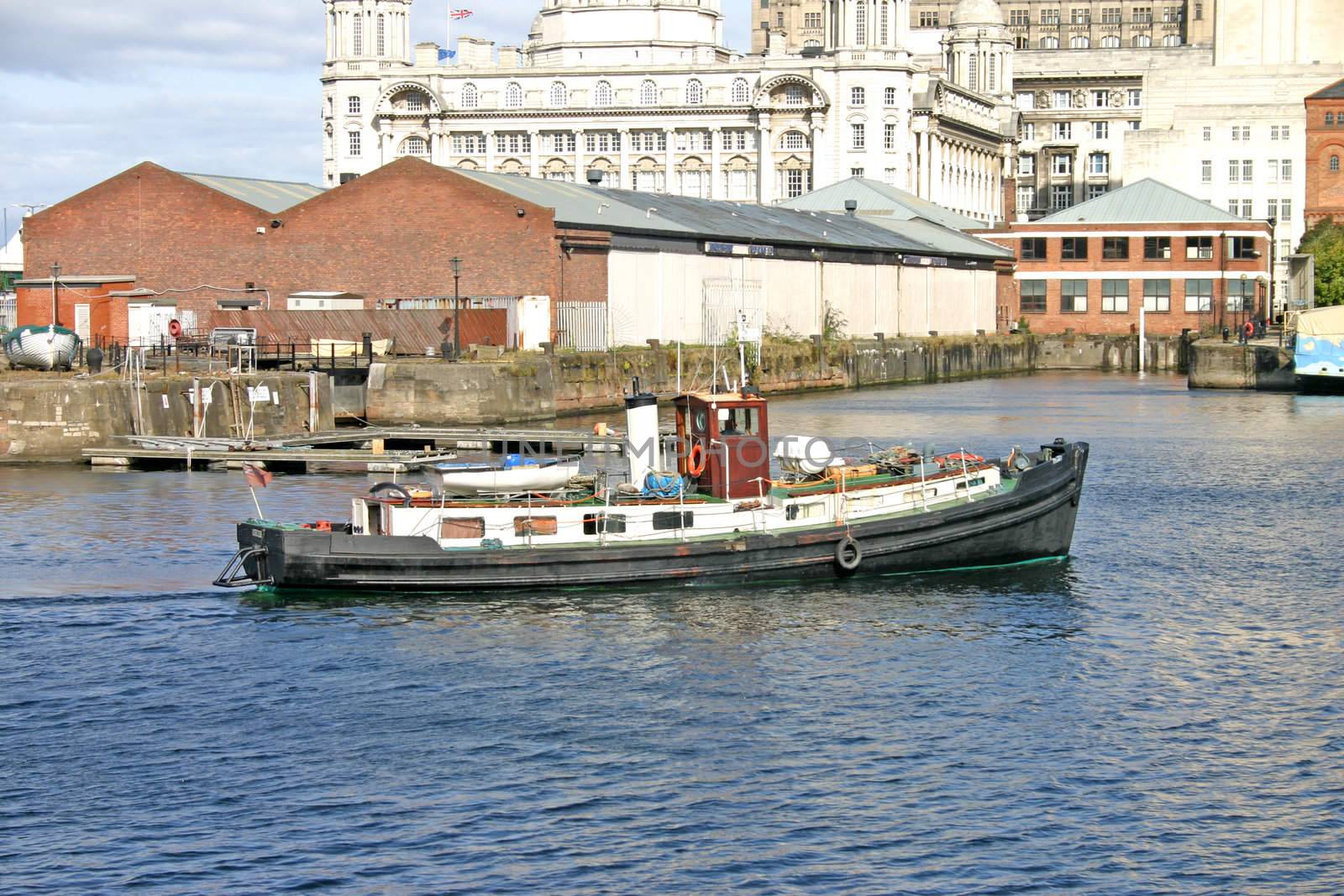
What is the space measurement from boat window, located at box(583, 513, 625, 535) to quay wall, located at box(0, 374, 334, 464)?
28078 millimetres

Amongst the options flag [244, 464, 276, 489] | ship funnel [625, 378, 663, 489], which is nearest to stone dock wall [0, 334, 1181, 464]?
ship funnel [625, 378, 663, 489]

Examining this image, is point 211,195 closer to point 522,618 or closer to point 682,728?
point 522,618

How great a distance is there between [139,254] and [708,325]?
1197 inches

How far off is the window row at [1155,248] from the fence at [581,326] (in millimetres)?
65025

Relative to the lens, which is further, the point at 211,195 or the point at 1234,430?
the point at 211,195

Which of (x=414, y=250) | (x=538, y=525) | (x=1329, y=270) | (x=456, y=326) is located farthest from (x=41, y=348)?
(x=1329, y=270)

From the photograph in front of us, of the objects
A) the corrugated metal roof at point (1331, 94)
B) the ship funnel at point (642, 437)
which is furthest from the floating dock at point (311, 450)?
the corrugated metal roof at point (1331, 94)

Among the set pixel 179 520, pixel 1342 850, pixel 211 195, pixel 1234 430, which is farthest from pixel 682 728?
pixel 211 195

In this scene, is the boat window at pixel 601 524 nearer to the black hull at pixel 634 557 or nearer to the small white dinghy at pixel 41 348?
the black hull at pixel 634 557

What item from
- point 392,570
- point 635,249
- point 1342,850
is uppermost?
point 635,249

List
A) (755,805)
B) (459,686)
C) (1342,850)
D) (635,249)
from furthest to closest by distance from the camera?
1. (635,249)
2. (459,686)
3. (755,805)
4. (1342,850)

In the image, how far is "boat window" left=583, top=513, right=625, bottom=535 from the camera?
39.2 metres

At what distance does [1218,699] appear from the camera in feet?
102

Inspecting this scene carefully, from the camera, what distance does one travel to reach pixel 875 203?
155 m
